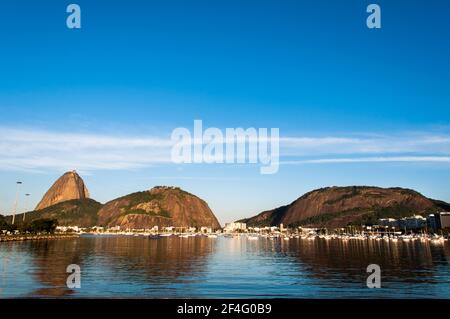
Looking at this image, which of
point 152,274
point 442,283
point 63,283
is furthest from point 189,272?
point 442,283

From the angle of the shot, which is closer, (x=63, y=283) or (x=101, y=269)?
(x=63, y=283)

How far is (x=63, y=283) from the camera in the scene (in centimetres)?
3344

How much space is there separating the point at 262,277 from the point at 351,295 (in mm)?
13500

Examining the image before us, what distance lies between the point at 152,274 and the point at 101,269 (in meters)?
8.83
